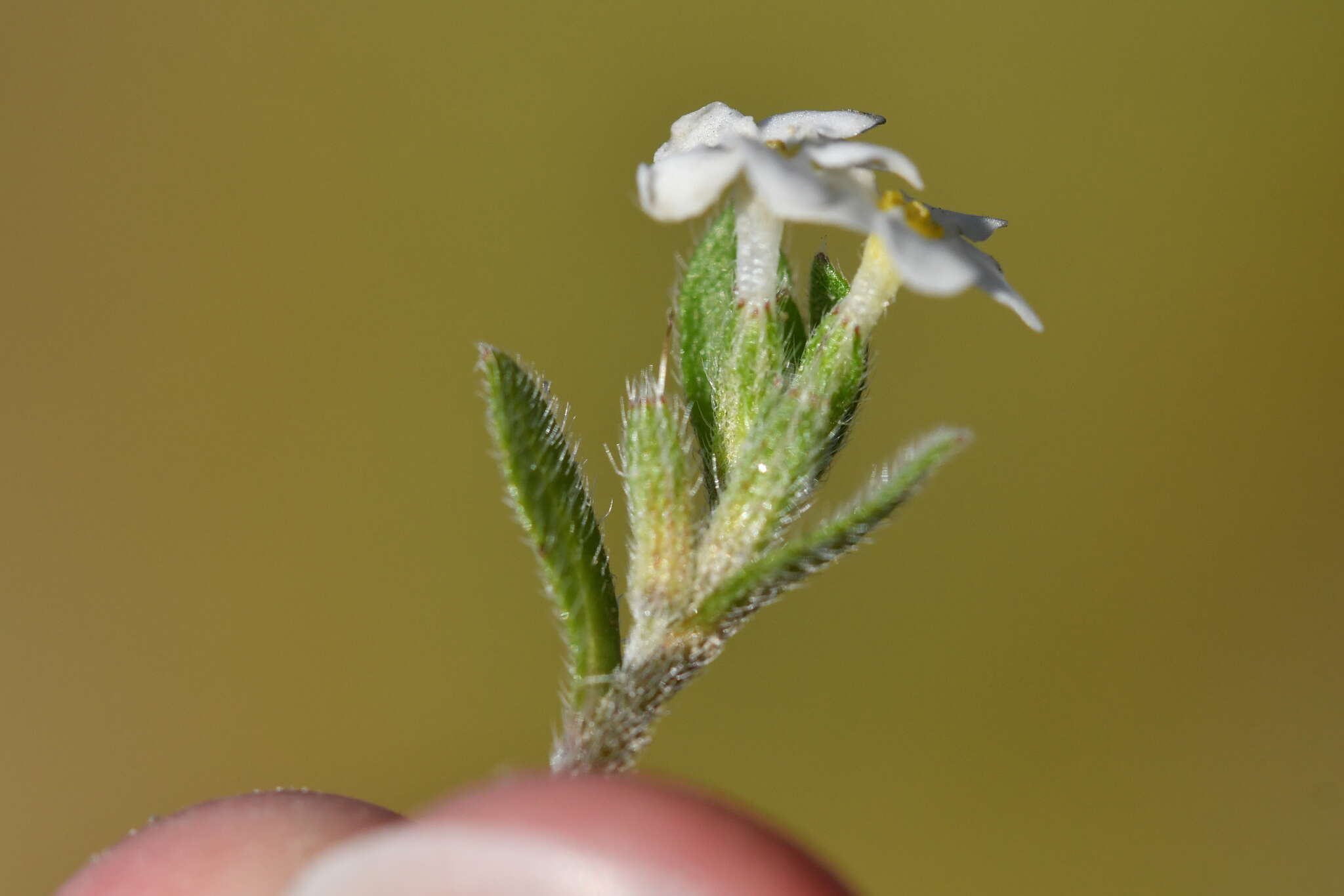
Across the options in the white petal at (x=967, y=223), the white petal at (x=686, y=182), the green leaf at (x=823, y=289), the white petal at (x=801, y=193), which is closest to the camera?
the white petal at (x=801, y=193)

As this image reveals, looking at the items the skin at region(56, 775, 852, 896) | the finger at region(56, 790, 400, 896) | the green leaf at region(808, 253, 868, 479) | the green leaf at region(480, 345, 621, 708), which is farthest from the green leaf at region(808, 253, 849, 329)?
the finger at region(56, 790, 400, 896)

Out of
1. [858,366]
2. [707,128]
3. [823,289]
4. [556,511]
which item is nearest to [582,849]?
[556,511]

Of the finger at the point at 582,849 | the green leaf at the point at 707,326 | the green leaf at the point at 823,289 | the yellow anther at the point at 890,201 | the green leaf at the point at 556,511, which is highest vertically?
the yellow anther at the point at 890,201

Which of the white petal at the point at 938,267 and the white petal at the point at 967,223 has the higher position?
the white petal at the point at 967,223

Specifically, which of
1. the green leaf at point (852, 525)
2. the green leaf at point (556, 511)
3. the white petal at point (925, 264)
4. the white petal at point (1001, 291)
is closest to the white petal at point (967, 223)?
the white petal at point (1001, 291)

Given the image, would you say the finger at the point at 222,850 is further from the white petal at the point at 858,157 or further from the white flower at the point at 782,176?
the white petal at the point at 858,157

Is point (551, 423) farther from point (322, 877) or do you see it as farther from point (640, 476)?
point (322, 877)

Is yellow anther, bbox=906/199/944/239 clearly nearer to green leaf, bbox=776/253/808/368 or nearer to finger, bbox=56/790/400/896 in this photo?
green leaf, bbox=776/253/808/368
